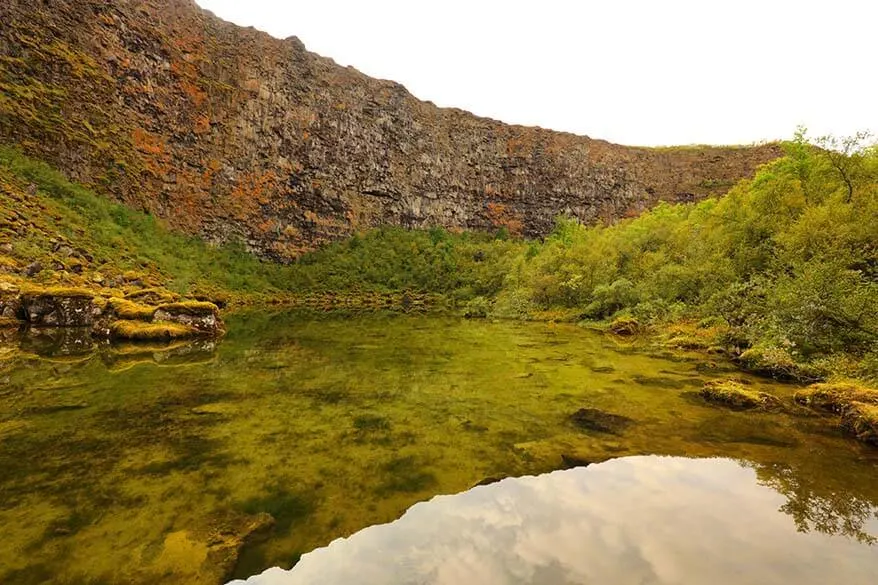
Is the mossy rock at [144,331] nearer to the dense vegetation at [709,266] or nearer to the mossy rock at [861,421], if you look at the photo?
the dense vegetation at [709,266]

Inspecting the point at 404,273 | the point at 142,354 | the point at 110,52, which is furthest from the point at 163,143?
the point at 142,354

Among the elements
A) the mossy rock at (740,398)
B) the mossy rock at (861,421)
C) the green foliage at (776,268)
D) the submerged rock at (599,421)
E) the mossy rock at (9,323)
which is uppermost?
the green foliage at (776,268)

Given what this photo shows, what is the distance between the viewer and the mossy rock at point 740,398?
9.06 m

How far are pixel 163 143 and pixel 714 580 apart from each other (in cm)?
6816

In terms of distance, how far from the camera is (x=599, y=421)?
26.9ft

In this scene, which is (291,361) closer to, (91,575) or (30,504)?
(30,504)

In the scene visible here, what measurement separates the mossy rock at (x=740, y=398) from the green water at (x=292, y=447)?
35 centimetres

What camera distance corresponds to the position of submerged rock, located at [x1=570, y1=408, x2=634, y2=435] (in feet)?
25.4

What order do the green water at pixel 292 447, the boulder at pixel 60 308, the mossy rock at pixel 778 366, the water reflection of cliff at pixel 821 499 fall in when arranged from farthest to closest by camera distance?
the boulder at pixel 60 308
the mossy rock at pixel 778 366
the water reflection of cliff at pixel 821 499
the green water at pixel 292 447

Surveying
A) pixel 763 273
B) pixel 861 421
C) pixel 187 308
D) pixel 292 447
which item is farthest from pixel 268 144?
pixel 861 421

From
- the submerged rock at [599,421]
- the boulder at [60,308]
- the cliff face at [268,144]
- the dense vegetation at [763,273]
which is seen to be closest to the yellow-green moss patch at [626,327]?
the dense vegetation at [763,273]

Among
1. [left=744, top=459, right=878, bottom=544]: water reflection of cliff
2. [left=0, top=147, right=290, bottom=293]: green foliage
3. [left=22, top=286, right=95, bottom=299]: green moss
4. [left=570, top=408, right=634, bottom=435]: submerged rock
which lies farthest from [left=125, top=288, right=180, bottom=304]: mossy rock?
[left=744, top=459, right=878, bottom=544]: water reflection of cliff

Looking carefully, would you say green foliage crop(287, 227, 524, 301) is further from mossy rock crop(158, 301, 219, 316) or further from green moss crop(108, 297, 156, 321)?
green moss crop(108, 297, 156, 321)

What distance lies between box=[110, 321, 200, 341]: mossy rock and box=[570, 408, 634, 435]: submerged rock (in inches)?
670
